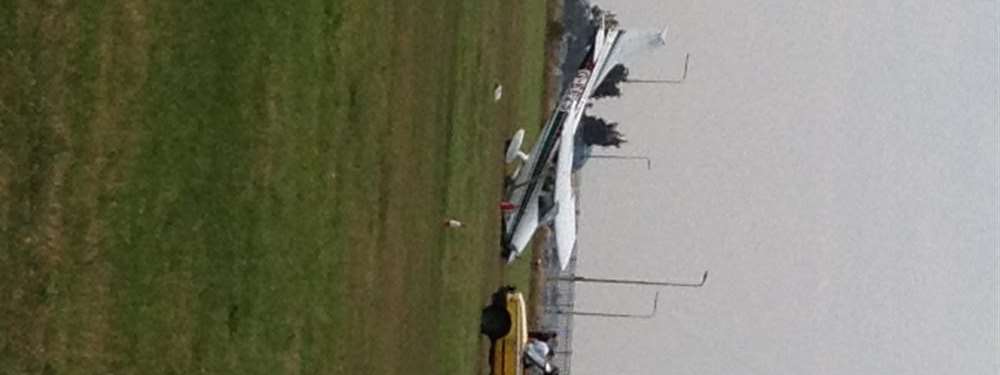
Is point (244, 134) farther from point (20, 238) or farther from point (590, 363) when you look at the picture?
point (590, 363)

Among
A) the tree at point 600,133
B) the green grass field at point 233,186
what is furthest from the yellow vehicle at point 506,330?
the tree at point 600,133

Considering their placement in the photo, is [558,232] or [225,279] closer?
[225,279]

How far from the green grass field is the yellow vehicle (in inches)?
29.2

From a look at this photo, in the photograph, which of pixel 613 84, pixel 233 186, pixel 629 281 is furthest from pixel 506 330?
pixel 613 84

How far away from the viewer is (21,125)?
635cm

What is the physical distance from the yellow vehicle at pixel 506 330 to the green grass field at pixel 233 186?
74 centimetres

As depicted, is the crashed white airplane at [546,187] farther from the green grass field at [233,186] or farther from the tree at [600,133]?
the tree at [600,133]

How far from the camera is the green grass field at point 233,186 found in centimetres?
654

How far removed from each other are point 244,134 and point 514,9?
1120 cm

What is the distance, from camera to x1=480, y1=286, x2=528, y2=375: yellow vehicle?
1575 cm

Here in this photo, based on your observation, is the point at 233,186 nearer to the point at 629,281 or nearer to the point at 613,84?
the point at 629,281

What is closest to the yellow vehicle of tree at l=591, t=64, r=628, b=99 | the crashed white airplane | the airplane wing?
the crashed white airplane

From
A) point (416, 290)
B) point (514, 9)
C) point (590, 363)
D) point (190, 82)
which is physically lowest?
point (590, 363)

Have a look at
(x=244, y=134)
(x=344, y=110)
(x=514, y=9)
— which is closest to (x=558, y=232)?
(x=514, y=9)
